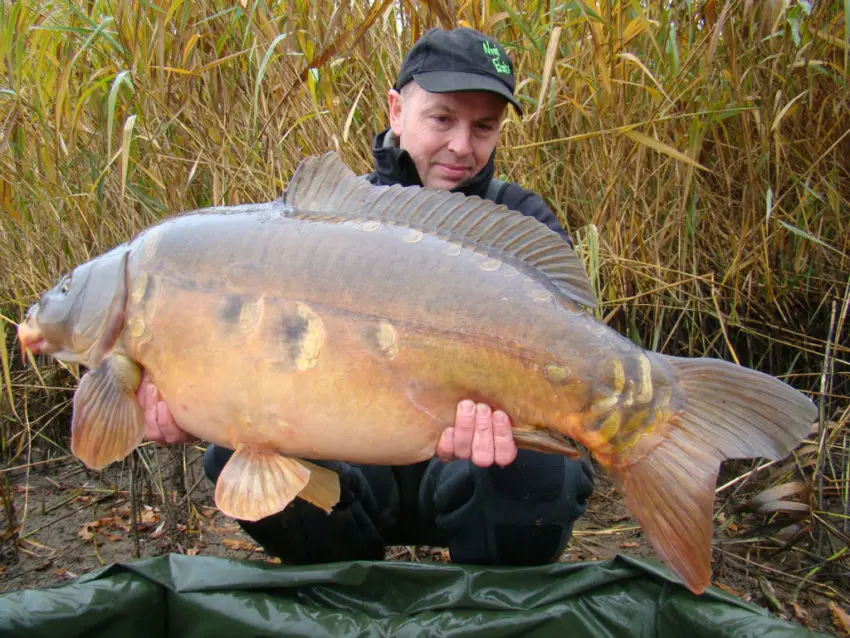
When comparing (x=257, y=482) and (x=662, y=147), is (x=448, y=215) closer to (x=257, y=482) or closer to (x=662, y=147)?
(x=257, y=482)

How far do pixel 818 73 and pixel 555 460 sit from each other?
1317mm

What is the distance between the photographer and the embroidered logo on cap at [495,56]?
1664mm

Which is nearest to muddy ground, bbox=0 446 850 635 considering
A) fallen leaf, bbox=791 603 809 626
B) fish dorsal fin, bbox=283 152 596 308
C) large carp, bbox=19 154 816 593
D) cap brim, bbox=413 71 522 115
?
fallen leaf, bbox=791 603 809 626

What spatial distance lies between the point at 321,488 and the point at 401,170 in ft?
2.62

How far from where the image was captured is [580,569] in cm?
145

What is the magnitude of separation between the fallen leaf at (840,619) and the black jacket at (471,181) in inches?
37.7

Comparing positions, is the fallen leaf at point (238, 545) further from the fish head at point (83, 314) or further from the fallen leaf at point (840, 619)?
the fallen leaf at point (840, 619)

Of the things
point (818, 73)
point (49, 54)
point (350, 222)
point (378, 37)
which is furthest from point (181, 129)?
point (818, 73)

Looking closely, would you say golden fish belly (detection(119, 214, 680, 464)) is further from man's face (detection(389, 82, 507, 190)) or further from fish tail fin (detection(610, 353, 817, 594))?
man's face (detection(389, 82, 507, 190))

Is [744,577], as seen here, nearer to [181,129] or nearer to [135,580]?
[135,580]

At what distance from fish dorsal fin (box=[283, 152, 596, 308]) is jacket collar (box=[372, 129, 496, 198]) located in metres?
0.52

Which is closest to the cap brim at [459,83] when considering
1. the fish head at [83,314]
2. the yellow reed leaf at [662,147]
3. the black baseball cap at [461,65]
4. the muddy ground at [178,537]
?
the black baseball cap at [461,65]

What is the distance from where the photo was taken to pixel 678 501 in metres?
1.07

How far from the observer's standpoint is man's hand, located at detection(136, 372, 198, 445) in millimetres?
1233
